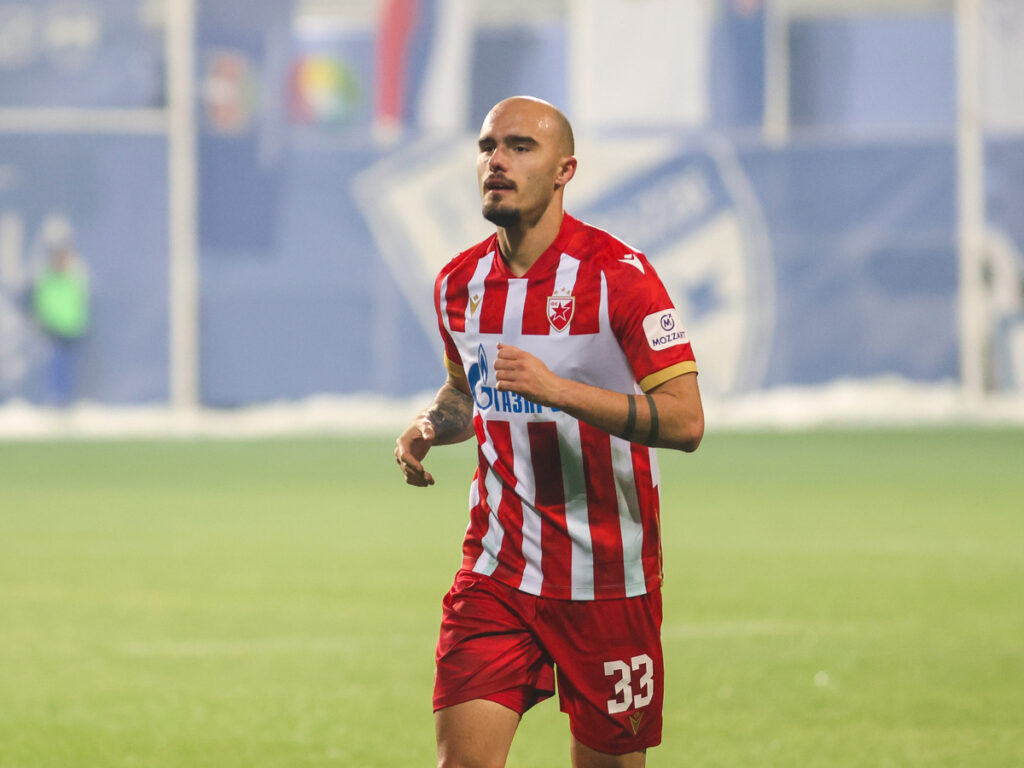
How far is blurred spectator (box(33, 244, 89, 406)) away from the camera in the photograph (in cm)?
2203

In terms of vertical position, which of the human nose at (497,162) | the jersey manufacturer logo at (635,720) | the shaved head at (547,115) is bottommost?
the jersey manufacturer logo at (635,720)

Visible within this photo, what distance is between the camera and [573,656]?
4.37 meters

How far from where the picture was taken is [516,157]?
4277 mm

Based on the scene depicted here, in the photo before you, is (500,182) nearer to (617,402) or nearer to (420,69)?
(617,402)

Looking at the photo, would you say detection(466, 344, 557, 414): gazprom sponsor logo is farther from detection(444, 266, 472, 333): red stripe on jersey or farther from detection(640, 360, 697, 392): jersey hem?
detection(640, 360, 697, 392): jersey hem

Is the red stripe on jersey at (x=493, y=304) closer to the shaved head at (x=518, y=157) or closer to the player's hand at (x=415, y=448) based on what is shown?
the shaved head at (x=518, y=157)

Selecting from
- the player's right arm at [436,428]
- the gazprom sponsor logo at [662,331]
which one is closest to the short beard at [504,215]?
the gazprom sponsor logo at [662,331]

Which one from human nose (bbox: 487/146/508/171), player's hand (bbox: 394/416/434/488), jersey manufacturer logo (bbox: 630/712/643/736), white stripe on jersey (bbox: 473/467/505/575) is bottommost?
jersey manufacturer logo (bbox: 630/712/643/736)

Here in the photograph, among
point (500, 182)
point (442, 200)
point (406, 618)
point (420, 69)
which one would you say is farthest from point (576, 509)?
point (420, 69)

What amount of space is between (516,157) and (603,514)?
3.03 ft

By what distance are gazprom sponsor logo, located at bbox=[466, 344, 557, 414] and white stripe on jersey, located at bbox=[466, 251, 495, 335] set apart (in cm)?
6

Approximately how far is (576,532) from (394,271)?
1885cm

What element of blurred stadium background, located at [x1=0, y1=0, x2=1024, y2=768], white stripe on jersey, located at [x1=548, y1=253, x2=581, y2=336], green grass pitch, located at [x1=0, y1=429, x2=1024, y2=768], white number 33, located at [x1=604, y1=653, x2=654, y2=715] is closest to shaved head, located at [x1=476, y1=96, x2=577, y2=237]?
white stripe on jersey, located at [x1=548, y1=253, x2=581, y2=336]

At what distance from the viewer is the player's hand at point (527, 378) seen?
3.95 m
